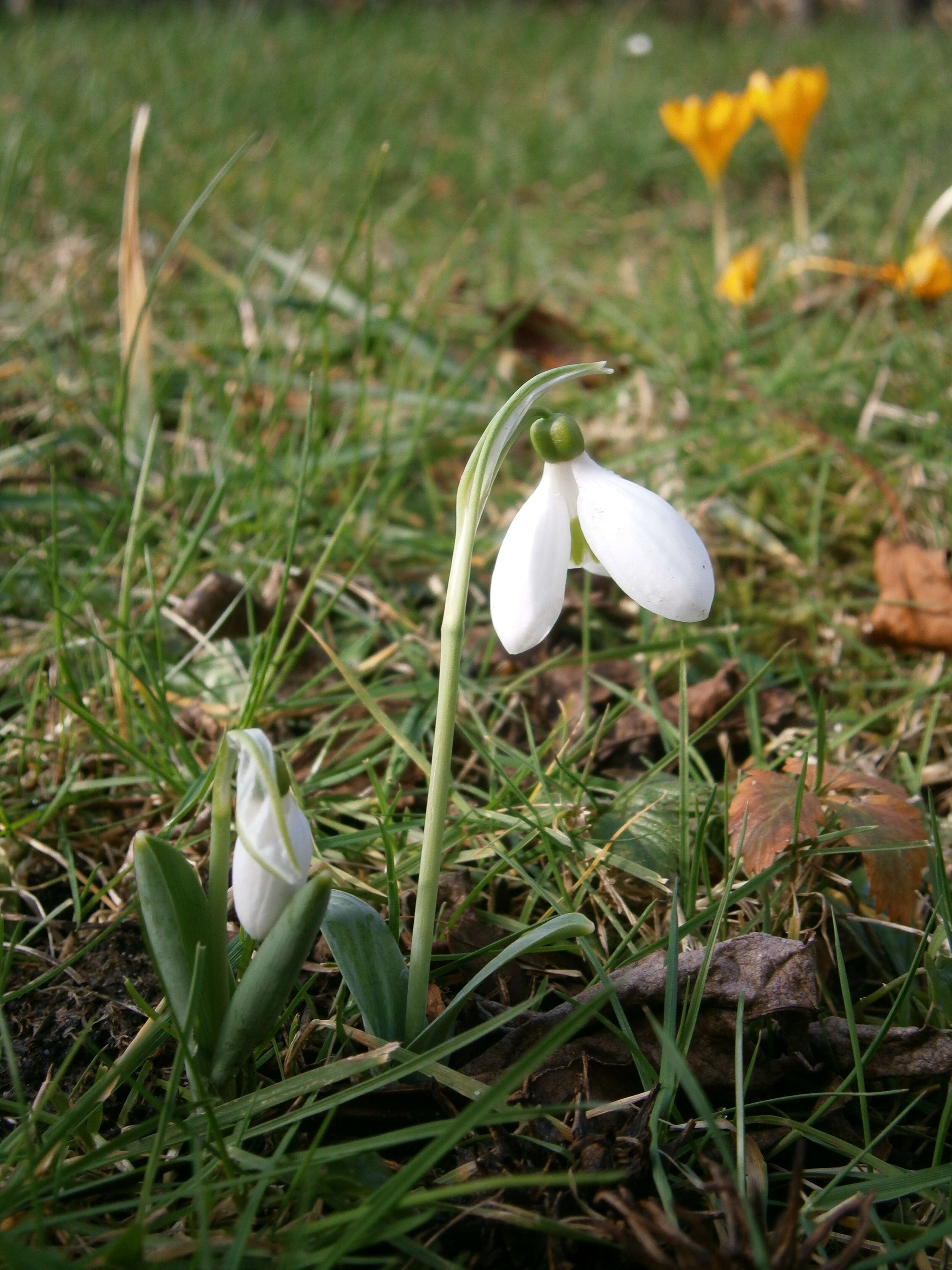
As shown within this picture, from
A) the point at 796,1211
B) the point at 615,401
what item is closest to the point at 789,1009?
the point at 796,1211

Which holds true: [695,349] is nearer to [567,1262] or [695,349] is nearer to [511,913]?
[511,913]

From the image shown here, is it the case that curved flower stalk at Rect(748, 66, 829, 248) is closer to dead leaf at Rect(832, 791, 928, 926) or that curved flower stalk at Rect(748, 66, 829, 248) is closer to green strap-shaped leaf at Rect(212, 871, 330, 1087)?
dead leaf at Rect(832, 791, 928, 926)

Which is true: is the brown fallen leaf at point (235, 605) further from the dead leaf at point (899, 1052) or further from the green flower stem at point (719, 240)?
A: the green flower stem at point (719, 240)

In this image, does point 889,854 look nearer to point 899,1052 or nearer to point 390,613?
point 899,1052

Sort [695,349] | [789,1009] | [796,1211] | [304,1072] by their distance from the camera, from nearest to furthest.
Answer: [796,1211] → [304,1072] → [789,1009] → [695,349]

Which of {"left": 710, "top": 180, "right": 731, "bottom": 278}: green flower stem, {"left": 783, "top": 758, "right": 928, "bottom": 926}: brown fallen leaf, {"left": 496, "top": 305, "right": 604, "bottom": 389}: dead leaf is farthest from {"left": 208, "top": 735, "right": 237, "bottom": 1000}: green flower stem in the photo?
{"left": 710, "top": 180, "right": 731, "bottom": 278}: green flower stem

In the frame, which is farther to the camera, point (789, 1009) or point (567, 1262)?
point (789, 1009)
